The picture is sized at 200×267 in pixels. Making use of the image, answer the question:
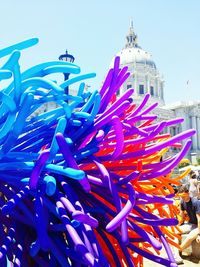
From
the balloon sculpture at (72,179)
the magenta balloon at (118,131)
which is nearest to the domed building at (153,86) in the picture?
the balloon sculpture at (72,179)

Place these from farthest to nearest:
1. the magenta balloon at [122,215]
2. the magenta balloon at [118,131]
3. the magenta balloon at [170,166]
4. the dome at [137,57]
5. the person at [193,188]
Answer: the dome at [137,57], the person at [193,188], the magenta balloon at [170,166], the magenta balloon at [118,131], the magenta balloon at [122,215]

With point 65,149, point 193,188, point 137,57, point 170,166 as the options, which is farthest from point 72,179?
point 137,57

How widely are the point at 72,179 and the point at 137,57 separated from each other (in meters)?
57.8

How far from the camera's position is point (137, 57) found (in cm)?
5716

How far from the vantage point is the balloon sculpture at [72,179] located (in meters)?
1.21

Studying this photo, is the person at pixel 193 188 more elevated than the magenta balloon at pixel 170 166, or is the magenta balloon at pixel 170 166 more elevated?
the magenta balloon at pixel 170 166

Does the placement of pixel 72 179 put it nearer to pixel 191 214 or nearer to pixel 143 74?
pixel 191 214

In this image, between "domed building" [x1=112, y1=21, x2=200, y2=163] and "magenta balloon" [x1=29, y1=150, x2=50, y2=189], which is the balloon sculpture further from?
"domed building" [x1=112, y1=21, x2=200, y2=163]

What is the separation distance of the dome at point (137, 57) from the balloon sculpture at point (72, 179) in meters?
56.2

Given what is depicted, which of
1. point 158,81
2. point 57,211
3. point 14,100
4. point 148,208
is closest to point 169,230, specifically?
point 148,208

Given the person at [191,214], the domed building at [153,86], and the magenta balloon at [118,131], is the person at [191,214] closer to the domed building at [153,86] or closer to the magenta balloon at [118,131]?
the magenta balloon at [118,131]

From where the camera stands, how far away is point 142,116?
1.74 metres

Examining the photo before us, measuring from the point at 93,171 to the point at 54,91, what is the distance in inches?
15.7

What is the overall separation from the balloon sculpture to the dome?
56209 mm
